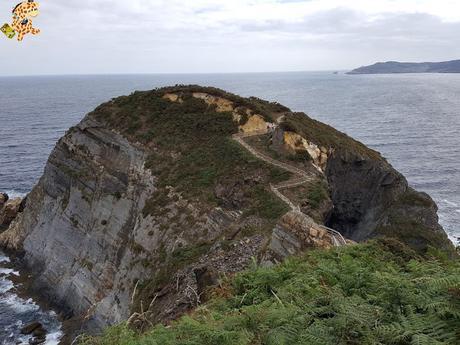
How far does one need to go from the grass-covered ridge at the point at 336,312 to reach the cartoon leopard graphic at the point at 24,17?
1076 centimetres

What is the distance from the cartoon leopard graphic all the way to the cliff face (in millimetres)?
15681

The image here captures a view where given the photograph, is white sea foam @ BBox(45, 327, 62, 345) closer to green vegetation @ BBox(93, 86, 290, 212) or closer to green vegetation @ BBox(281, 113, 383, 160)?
green vegetation @ BBox(93, 86, 290, 212)

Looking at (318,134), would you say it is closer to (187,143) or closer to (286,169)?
(286,169)

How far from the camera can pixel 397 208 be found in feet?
150

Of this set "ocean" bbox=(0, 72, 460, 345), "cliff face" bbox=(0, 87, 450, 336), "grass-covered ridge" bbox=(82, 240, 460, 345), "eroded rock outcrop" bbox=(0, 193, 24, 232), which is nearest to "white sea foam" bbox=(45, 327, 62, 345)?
"ocean" bbox=(0, 72, 460, 345)

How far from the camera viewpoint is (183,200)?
40.1 m

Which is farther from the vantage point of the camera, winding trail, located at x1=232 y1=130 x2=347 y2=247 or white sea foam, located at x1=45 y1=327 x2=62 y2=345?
white sea foam, located at x1=45 y1=327 x2=62 y2=345

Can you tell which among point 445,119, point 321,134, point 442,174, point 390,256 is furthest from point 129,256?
point 445,119

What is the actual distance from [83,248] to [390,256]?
1392 inches

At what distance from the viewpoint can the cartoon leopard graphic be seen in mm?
15859

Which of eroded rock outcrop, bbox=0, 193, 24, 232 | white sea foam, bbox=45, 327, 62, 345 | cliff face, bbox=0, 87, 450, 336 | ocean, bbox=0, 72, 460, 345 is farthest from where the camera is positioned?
eroded rock outcrop, bbox=0, 193, 24, 232

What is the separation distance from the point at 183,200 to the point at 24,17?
2534 centimetres

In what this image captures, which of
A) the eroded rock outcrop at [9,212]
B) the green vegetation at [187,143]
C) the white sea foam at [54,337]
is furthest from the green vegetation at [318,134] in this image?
the eroded rock outcrop at [9,212]

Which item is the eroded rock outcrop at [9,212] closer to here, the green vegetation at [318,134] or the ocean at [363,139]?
the ocean at [363,139]
